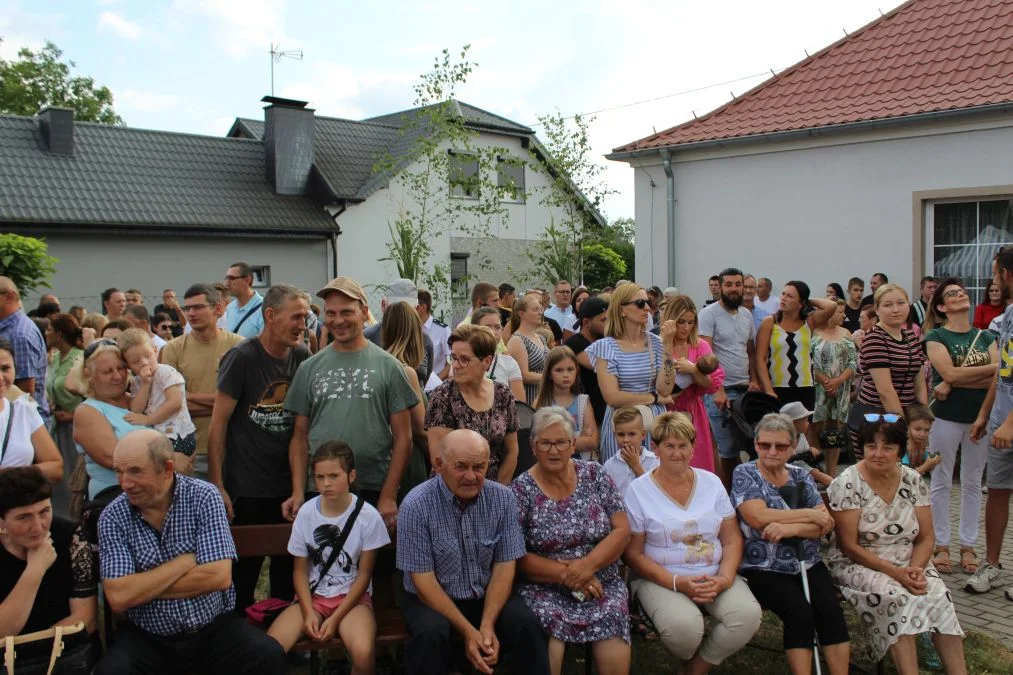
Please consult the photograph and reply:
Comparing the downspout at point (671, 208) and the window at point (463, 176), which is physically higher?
the window at point (463, 176)

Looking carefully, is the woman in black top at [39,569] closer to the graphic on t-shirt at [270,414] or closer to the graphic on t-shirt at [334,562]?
the graphic on t-shirt at [334,562]

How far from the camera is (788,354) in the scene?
7.43 meters

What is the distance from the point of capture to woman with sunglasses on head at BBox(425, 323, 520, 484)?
4.68 m

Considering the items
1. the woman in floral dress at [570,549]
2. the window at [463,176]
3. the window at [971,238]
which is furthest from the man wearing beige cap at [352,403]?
the window at [463,176]

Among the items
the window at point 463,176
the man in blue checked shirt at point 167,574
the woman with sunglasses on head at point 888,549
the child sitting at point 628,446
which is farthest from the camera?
the window at point 463,176

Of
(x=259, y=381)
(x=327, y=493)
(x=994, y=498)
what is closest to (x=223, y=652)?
(x=327, y=493)

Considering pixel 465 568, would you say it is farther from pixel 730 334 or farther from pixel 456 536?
pixel 730 334

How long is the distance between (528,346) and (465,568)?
3.09 metres

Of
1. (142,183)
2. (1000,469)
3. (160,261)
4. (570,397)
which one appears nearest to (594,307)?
(570,397)

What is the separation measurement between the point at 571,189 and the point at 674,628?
65.8ft

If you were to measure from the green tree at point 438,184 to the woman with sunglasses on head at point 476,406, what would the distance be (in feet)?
54.2

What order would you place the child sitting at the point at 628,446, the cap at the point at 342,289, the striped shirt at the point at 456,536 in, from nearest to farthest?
the striped shirt at the point at 456,536, the cap at the point at 342,289, the child sitting at the point at 628,446

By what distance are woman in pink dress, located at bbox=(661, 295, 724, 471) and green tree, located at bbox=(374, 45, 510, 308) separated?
1514 cm

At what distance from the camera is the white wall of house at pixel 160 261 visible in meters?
20.3
